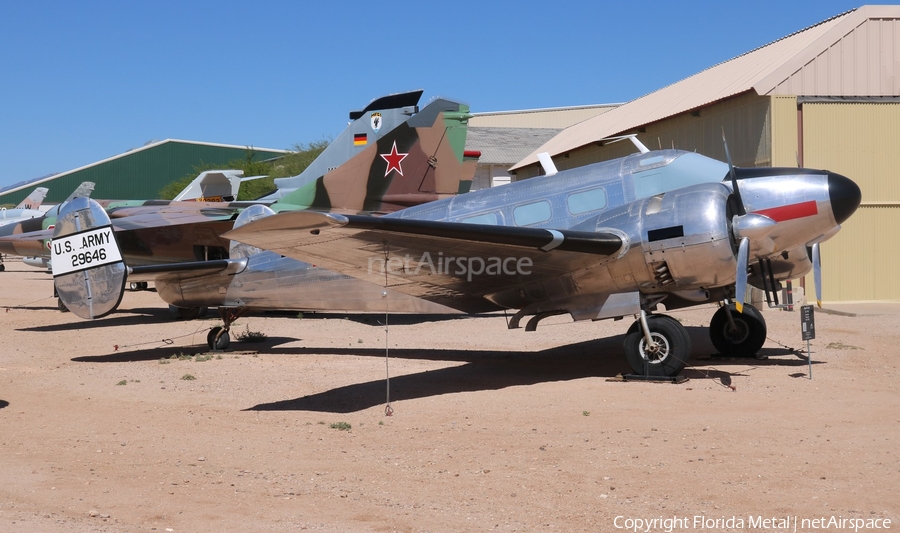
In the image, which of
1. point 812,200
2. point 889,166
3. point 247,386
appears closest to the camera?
point 812,200

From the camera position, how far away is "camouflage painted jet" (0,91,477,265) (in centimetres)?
2033

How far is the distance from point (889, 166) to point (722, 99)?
180 inches

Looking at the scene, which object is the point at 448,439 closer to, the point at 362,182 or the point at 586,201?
the point at 586,201

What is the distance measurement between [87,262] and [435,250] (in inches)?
266

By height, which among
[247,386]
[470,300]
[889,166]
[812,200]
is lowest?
[247,386]

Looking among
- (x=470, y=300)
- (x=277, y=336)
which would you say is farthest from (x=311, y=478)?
(x=277, y=336)

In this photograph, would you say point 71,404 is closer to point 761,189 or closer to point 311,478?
point 311,478

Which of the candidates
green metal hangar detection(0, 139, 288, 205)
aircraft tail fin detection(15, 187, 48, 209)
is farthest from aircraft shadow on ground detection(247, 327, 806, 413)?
green metal hangar detection(0, 139, 288, 205)

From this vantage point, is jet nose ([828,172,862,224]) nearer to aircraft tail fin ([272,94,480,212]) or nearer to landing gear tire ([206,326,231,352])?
landing gear tire ([206,326,231,352])

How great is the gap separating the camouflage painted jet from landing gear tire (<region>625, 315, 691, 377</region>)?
10322 mm

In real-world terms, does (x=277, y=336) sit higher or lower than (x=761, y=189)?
lower

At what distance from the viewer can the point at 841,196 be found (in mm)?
10352

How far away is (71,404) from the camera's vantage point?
1049cm

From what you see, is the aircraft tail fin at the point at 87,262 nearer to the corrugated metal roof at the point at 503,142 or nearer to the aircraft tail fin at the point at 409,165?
the aircraft tail fin at the point at 409,165
